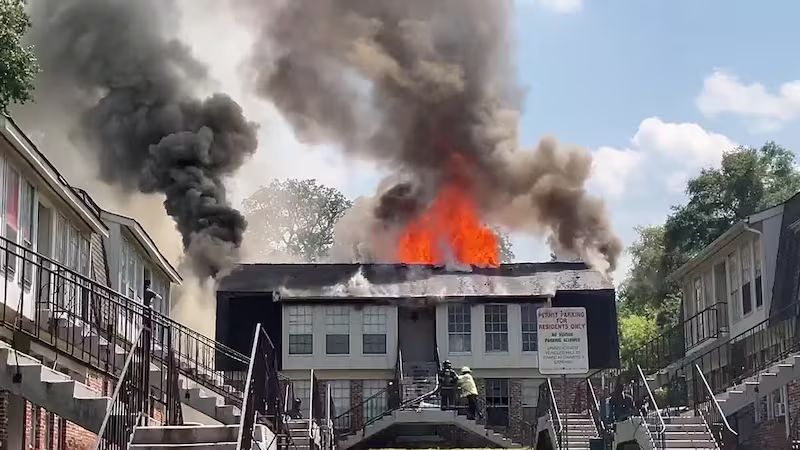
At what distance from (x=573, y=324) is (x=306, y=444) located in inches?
256

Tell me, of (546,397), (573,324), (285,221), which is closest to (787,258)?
(546,397)

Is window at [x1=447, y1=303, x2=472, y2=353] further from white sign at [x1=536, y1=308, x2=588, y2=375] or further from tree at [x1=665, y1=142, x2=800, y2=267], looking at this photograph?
white sign at [x1=536, y1=308, x2=588, y2=375]

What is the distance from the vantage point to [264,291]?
1532 inches

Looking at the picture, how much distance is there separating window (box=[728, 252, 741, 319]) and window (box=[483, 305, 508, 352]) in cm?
1017

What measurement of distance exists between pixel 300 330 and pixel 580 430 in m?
16.7

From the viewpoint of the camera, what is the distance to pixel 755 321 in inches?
1059

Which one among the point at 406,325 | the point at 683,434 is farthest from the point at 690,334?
the point at 683,434

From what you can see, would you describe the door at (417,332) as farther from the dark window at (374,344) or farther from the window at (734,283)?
the window at (734,283)

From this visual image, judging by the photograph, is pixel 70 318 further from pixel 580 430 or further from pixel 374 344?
pixel 374 344

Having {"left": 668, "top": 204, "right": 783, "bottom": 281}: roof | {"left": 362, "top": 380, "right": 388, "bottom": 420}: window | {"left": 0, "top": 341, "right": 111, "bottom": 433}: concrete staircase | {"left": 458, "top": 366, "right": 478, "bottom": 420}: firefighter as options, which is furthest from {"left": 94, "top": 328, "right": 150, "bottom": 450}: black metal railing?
{"left": 362, "top": 380, "right": 388, "bottom": 420}: window

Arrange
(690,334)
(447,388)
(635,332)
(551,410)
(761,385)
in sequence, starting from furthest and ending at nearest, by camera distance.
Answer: (635,332)
(690,334)
(447,388)
(551,410)
(761,385)

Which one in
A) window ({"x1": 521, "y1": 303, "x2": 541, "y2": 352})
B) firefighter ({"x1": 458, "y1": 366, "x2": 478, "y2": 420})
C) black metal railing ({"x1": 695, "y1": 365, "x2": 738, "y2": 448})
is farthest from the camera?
window ({"x1": 521, "y1": 303, "x2": 541, "y2": 352})

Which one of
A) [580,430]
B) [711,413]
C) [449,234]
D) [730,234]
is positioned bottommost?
[580,430]

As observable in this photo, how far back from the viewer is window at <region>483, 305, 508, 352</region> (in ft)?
125
